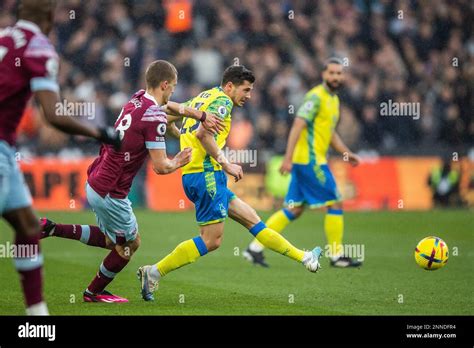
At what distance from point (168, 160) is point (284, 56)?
54.1ft

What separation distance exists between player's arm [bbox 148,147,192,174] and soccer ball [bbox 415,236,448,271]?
337 centimetres

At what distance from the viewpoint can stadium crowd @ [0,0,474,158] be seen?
22281mm

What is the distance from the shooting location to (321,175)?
12508 millimetres

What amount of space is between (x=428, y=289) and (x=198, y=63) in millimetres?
13766

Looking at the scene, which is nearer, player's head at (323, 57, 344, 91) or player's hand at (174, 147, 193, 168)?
player's hand at (174, 147, 193, 168)

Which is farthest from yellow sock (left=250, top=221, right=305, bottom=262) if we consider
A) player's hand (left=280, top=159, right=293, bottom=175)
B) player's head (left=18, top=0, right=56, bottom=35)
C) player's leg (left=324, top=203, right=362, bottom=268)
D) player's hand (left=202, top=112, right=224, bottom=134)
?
player's head (left=18, top=0, right=56, bottom=35)

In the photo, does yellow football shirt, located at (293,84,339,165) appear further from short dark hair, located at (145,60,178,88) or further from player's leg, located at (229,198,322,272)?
short dark hair, located at (145,60,178,88)

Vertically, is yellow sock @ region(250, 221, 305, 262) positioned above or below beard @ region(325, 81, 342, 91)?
below

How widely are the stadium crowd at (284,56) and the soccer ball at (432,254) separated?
10.5m

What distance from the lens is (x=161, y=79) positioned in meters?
8.79

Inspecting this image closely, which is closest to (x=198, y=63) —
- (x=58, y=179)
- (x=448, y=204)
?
(x=58, y=179)

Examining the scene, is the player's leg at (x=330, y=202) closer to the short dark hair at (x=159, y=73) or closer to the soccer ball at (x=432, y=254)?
the soccer ball at (x=432, y=254)

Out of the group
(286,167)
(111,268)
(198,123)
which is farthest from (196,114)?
(286,167)
